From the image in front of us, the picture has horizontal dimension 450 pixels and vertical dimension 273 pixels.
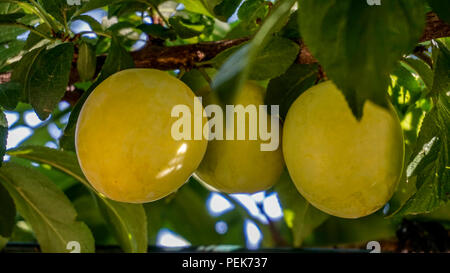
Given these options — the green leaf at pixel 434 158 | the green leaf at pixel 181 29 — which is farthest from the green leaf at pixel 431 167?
the green leaf at pixel 181 29

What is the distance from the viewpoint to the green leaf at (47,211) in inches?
40.3

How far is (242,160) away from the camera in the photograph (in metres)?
0.83

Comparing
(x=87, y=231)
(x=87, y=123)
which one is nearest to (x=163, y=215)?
(x=87, y=231)

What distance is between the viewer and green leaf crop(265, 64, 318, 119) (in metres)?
0.85

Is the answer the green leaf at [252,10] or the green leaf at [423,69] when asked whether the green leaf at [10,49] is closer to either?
the green leaf at [252,10]

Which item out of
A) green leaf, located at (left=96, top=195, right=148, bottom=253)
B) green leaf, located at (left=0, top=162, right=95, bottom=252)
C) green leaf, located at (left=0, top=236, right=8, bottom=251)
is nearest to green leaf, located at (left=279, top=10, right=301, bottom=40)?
green leaf, located at (left=96, top=195, right=148, bottom=253)

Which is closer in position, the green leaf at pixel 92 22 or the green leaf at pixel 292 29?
the green leaf at pixel 292 29

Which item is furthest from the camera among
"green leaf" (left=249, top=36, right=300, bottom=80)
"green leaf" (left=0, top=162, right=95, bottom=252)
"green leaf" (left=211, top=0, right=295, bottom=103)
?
"green leaf" (left=0, top=162, right=95, bottom=252)

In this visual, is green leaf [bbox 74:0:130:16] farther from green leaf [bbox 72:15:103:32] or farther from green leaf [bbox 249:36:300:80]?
green leaf [bbox 249:36:300:80]

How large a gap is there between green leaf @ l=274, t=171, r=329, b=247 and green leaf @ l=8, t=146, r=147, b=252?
0.25 meters

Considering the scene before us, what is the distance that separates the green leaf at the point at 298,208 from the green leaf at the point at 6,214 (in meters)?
0.45

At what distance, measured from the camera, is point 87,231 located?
1044 millimetres

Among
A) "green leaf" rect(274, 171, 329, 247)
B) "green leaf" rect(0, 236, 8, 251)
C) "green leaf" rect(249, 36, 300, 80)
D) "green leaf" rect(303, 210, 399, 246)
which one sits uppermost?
"green leaf" rect(249, 36, 300, 80)
